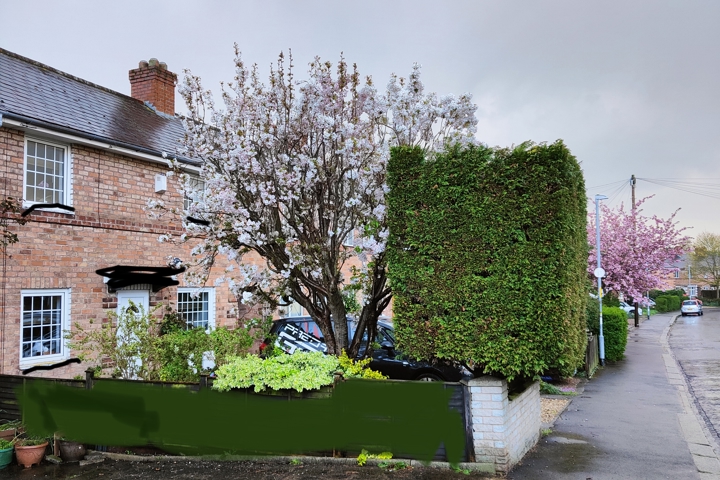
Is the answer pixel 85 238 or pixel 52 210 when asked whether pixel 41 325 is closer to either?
pixel 85 238

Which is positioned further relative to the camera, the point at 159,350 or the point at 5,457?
the point at 159,350

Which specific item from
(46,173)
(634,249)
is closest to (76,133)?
(46,173)

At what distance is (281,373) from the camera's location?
6512mm

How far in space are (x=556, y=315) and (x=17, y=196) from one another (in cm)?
917

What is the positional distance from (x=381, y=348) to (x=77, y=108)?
332 inches

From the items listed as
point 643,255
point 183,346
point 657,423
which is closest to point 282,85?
point 183,346

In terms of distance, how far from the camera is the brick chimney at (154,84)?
15.8m

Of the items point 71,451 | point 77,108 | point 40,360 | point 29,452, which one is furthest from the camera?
point 77,108

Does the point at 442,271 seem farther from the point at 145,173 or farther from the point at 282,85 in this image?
the point at 145,173

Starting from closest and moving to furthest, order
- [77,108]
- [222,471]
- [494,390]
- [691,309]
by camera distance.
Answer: [494,390]
[222,471]
[77,108]
[691,309]

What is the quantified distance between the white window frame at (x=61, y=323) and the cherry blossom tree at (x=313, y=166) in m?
3.98

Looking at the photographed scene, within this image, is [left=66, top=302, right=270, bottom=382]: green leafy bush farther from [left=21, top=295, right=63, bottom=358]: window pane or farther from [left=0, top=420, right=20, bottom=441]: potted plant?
[left=21, top=295, right=63, bottom=358]: window pane

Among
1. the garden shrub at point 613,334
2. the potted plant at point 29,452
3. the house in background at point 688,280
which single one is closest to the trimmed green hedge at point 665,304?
the house in background at point 688,280

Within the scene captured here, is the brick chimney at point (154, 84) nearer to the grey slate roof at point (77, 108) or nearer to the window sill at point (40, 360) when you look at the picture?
the grey slate roof at point (77, 108)
